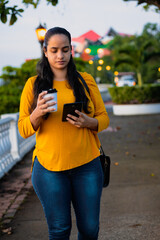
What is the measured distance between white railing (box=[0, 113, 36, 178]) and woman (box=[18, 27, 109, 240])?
15.4ft

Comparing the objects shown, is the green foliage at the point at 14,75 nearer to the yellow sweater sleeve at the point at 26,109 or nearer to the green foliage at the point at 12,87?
the green foliage at the point at 12,87

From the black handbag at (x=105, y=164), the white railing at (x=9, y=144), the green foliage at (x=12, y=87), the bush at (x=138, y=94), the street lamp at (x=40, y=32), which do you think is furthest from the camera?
the bush at (x=138, y=94)

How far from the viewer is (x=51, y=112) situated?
7.83 ft

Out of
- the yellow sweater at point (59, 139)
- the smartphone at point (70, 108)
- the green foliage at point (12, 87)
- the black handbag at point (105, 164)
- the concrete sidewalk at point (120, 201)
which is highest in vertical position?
the smartphone at point (70, 108)

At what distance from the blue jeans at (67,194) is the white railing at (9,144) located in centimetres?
468

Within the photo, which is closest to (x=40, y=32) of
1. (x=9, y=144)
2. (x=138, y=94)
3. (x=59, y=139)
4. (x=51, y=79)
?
(x=138, y=94)

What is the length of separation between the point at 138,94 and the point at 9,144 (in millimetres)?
11492

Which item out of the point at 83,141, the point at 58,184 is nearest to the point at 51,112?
the point at 83,141

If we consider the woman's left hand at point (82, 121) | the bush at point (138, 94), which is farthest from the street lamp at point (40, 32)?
the woman's left hand at point (82, 121)

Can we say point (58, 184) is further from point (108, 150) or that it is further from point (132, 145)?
point (132, 145)

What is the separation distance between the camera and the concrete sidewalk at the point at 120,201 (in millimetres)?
4066

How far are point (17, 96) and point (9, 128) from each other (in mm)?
5908

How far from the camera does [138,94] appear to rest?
1848cm

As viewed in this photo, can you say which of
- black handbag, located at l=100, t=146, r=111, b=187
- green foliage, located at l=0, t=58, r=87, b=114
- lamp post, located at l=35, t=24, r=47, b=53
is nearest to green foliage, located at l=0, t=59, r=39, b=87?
green foliage, located at l=0, t=58, r=87, b=114
